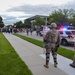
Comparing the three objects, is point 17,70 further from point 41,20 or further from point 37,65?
point 41,20

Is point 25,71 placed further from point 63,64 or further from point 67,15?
point 67,15

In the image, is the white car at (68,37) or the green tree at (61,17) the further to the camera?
the green tree at (61,17)

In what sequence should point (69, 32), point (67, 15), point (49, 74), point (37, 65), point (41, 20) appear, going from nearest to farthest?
1. point (49, 74)
2. point (37, 65)
3. point (69, 32)
4. point (67, 15)
5. point (41, 20)

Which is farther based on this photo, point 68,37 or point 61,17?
point 61,17

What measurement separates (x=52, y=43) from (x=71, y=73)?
141 cm

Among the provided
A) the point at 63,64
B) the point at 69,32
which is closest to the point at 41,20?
the point at 69,32

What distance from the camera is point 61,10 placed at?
57.8 metres

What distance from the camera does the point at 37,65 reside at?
7117 millimetres

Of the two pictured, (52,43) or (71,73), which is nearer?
(71,73)

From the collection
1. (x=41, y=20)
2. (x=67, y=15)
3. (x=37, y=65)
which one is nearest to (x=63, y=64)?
(x=37, y=65)

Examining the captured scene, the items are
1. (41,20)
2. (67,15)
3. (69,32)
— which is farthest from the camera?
(41,20)

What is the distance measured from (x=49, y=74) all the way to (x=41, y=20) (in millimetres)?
75233

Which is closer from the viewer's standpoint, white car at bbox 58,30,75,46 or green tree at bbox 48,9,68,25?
white car at bbox 58,30,75,46

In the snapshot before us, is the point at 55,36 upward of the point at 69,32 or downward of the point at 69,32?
upward
